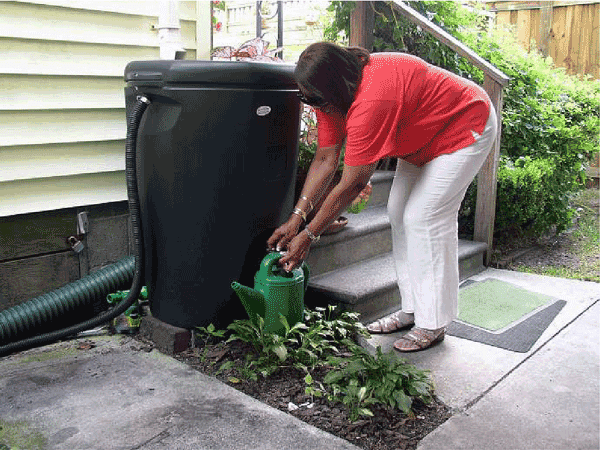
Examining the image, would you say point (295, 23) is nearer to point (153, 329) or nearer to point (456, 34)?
point (456, 34)

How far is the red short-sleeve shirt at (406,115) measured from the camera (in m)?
2.00

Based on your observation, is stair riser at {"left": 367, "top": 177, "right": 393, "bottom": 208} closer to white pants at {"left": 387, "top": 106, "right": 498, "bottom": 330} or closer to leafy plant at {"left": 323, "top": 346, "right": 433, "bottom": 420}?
white pants at {"left": 387, "top": 106, "right": 498, "bottom": 330}

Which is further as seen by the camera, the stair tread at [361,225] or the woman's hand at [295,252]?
the stair tread at [361,225]

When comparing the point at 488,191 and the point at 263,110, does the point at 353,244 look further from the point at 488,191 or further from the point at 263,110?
the point at 263,110

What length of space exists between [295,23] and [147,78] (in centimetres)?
687

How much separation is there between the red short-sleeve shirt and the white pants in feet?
0.19

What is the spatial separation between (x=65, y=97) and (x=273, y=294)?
125cm

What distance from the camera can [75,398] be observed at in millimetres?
1978

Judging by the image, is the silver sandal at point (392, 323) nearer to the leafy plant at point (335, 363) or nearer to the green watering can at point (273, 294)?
the leafy plant at point (335, 363)

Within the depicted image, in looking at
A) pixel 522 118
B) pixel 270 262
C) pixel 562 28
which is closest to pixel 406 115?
pixel 270 262

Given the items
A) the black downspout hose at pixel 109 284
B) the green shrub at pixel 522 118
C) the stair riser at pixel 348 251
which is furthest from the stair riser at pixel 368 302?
the green shrub at pixel 522 118

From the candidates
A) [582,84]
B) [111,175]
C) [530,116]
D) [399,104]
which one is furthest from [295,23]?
[399,104]

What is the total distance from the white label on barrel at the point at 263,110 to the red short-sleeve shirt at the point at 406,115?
0.67 feet

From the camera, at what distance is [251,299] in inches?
88.4
